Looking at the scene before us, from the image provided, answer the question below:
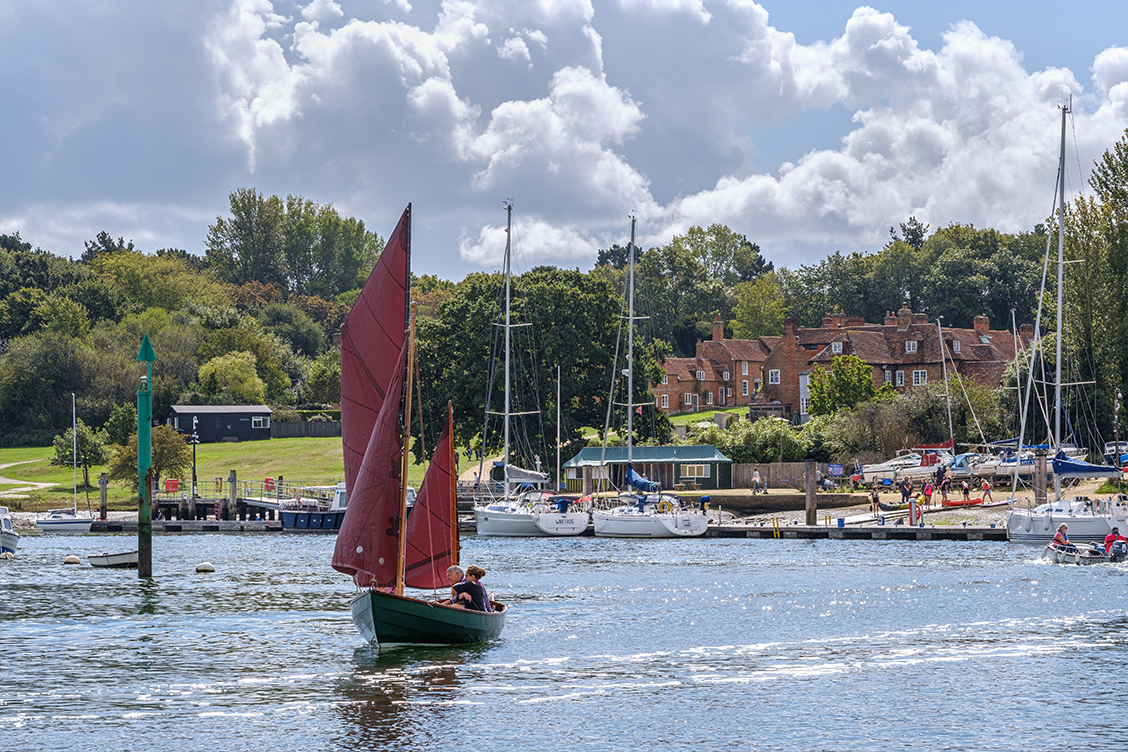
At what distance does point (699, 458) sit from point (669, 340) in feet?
250

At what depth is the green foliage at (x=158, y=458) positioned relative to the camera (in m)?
95.9

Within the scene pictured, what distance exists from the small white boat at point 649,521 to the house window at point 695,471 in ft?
49.8

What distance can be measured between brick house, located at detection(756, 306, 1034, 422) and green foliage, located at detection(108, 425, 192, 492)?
58.6 meters

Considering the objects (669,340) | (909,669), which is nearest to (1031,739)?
(909,669)

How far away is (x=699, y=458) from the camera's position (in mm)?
91812

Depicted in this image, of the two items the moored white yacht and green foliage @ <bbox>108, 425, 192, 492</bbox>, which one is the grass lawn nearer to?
green foliage @ <bbox>108, 425, 192, 492</bbox>

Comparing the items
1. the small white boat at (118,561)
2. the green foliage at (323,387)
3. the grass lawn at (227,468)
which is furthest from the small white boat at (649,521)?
the green foliage at (323,387)

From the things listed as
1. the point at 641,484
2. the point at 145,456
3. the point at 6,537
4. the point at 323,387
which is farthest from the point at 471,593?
the point at 323,387

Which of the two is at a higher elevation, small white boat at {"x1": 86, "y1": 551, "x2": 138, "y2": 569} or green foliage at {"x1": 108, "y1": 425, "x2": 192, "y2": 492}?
green foliage at {"x1": 108, "y1": 425, "x2": 192, "y2": 492}

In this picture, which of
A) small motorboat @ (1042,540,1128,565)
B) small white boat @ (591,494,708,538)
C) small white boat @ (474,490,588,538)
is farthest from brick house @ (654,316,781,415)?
small motorboat @ (1042,540,1128,565)

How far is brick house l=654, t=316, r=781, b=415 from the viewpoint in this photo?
14325 cm

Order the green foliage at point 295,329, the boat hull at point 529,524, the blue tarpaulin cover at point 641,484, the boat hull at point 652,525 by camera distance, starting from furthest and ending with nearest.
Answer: the green foliage at point 295,329, the blue tarpaulin cover at point 641,484, the boat hull at point 529,524, the boat hull at point 652,525

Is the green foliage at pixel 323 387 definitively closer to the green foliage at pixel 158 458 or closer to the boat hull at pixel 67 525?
the green foliage at pixel 158 458

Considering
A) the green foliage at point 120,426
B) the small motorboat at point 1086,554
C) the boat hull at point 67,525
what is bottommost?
the small motorboat at point 1086,554
